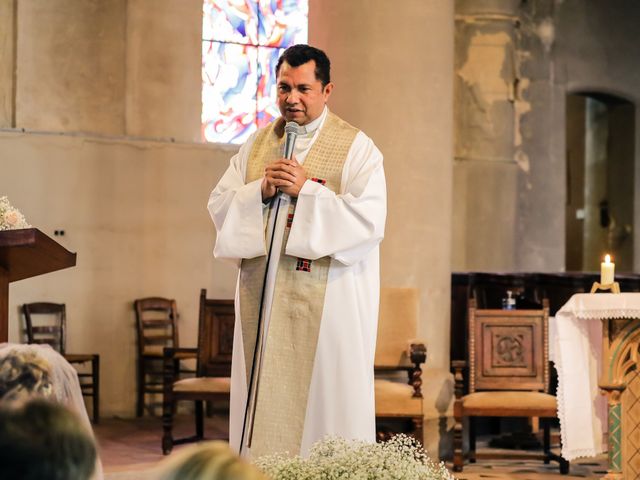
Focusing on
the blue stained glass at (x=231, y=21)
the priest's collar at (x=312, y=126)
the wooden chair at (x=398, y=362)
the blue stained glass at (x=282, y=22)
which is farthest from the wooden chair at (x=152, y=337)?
the priest's collar at (x=312, y=126)

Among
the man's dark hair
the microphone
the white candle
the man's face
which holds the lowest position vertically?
the white candle

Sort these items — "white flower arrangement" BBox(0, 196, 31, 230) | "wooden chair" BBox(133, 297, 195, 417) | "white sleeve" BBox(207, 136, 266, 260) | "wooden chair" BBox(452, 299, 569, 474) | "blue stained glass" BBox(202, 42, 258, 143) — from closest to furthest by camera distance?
"white flower arrangement" BBox(0, 196, 31, 230) → "white sleeve" BBox(207, 136, 266, 260) → "wooden chair" BBox(452, 299, 569, 474) → "wooden chair" BBox(133, 297, 195, 417) → "blue stained glass" BBox(202, 42, 258, 143)

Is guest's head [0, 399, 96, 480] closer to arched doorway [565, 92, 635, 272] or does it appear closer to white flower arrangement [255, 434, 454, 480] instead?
white flower arrangement [255, 434, 454, 480]

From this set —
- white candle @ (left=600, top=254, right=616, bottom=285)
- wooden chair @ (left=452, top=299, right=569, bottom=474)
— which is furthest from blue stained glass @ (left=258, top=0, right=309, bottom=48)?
white candle @ (left=600, top=254, right=616, bottom=285)

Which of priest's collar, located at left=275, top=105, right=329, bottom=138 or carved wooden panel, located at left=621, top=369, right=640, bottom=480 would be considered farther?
carved wooden panel, located at left=621, top=369, right=640, bottom=480

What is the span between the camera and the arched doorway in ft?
41.7

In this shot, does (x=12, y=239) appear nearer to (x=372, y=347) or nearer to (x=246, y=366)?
(x=246, y=366)

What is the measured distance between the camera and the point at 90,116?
9242mm

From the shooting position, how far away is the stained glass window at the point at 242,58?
32.7ft

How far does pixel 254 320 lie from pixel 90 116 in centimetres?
548

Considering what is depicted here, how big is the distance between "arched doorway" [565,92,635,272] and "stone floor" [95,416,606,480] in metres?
5.81

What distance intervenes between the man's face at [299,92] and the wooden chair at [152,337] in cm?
508

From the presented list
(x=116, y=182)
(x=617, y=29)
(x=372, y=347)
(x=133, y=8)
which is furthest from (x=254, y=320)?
(x=617, y=29)

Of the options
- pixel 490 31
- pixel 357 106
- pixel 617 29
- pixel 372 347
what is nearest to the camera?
pixel 372 347
